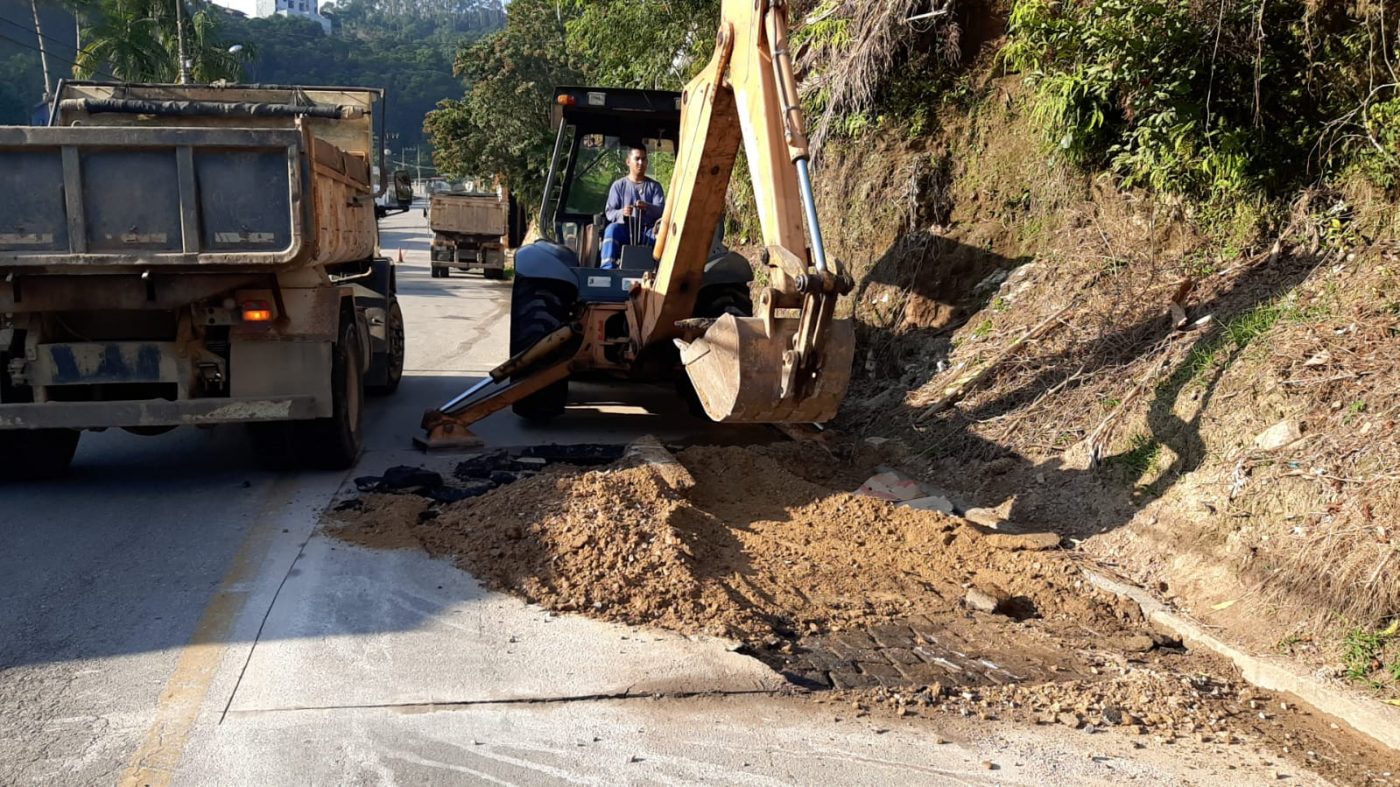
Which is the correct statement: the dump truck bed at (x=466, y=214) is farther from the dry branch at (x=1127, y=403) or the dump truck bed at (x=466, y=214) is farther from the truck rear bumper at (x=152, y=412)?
the dry branch at (x=1127, y=403)

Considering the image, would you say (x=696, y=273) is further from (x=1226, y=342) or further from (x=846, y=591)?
(x=1226, y=342)

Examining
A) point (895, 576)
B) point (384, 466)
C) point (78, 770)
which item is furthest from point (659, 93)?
point (78, 770)

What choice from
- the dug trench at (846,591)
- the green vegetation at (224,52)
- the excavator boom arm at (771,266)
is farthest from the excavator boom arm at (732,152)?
the green vegetation at (224,52)

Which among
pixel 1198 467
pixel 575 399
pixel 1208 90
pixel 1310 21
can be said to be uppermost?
pixel 1310 21

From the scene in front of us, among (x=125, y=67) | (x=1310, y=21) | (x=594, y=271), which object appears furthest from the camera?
(x=125, y=67)

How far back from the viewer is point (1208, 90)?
26.6ft

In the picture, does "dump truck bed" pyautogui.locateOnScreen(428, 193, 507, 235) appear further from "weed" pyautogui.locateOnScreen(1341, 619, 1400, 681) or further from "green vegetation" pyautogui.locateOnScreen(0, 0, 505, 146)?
"weed" pyautogui.locateOnScreen(1341, 619, 1400, 681)

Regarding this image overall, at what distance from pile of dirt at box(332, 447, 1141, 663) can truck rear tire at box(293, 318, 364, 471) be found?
102cm

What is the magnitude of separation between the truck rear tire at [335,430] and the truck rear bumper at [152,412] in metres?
0.36

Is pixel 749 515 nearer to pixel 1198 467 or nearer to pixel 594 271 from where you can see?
pixel 1198 467

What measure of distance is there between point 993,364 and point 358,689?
582 centimetres

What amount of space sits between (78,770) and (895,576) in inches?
149

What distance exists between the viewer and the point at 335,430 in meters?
8.14

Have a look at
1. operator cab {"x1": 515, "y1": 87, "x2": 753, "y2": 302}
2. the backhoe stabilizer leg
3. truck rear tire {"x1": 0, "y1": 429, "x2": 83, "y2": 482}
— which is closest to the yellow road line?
truck rear tire {"x1": 0, "y1": 429, "x2": 83, "y2": 482}
